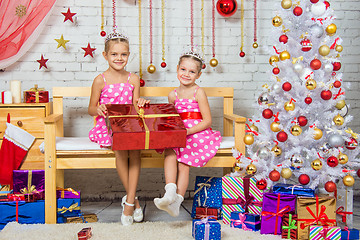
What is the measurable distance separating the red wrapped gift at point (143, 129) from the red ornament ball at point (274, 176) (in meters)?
0.60

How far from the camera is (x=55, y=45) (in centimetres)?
328

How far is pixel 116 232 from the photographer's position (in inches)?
94.3

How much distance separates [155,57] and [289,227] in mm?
1723

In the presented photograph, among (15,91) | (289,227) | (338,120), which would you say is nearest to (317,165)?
(338,120)

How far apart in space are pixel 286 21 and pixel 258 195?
114cm

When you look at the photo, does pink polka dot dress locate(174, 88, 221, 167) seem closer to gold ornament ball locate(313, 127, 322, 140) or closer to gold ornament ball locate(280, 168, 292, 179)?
gold ornament ball locate(280, 168, 292, 179)

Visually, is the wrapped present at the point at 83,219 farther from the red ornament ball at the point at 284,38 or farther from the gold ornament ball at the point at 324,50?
the gold ornament ball at the point at 324,50

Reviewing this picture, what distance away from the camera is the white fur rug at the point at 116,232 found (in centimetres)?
231

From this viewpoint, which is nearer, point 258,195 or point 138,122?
point 138,122

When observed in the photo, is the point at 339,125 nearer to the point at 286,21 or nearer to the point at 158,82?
the point at 286,21

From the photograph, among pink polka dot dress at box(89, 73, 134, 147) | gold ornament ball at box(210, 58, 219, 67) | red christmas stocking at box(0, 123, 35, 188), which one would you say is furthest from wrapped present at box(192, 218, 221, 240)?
gold ornament ball at box(210, 58, 219, 67)

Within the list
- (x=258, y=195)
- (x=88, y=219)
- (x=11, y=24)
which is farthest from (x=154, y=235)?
(x=11, y=24)

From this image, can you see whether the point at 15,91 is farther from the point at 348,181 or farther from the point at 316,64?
the point at 348,181

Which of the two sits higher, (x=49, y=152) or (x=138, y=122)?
(x=138, y=122)
